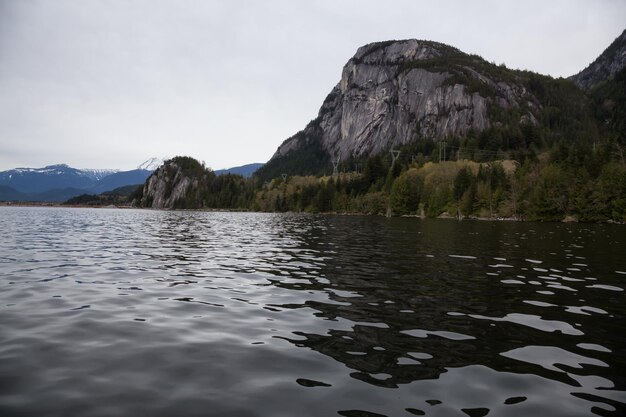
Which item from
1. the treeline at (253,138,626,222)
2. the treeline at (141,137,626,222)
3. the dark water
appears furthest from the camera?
the treeline at (141,137,626,222)

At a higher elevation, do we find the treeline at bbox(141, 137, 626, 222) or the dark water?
the treeline at bbox(141, 137, 626, 222)

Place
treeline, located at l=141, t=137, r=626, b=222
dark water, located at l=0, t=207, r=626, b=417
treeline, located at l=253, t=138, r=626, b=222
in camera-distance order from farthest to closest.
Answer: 1. treeline, located at l=141, t=137, r=626, b=222
2. treeline, located at l=253, t=138, r=626, b=222
3. dark water, located at l=0, t=207, r=626, b=417

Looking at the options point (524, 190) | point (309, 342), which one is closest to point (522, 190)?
point (524, 190)

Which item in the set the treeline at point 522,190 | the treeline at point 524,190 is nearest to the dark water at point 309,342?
the treeline at point 524,190

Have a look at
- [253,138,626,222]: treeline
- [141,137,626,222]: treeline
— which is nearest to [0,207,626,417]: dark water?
[141,137,626,222]: treeline

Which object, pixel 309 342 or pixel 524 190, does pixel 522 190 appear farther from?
pixel 309 342

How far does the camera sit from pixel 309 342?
10.9 m

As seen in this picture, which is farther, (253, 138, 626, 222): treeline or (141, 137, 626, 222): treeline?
(141, 137, 626, 222): treeline

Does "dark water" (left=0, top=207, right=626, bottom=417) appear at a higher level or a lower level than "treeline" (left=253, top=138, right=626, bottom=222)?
lower

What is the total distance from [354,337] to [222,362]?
3.80 metres

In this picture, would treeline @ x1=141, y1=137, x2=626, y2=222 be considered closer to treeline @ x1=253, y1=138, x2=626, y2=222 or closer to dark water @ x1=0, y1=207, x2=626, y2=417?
treeline @ x1=253, y1=138, x2=626, y2=222

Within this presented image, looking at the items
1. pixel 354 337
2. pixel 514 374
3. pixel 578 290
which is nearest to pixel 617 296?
pixel 578 290

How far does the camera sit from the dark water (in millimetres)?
7434

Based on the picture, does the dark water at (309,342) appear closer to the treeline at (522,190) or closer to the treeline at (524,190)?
the treeline at (524,190)
